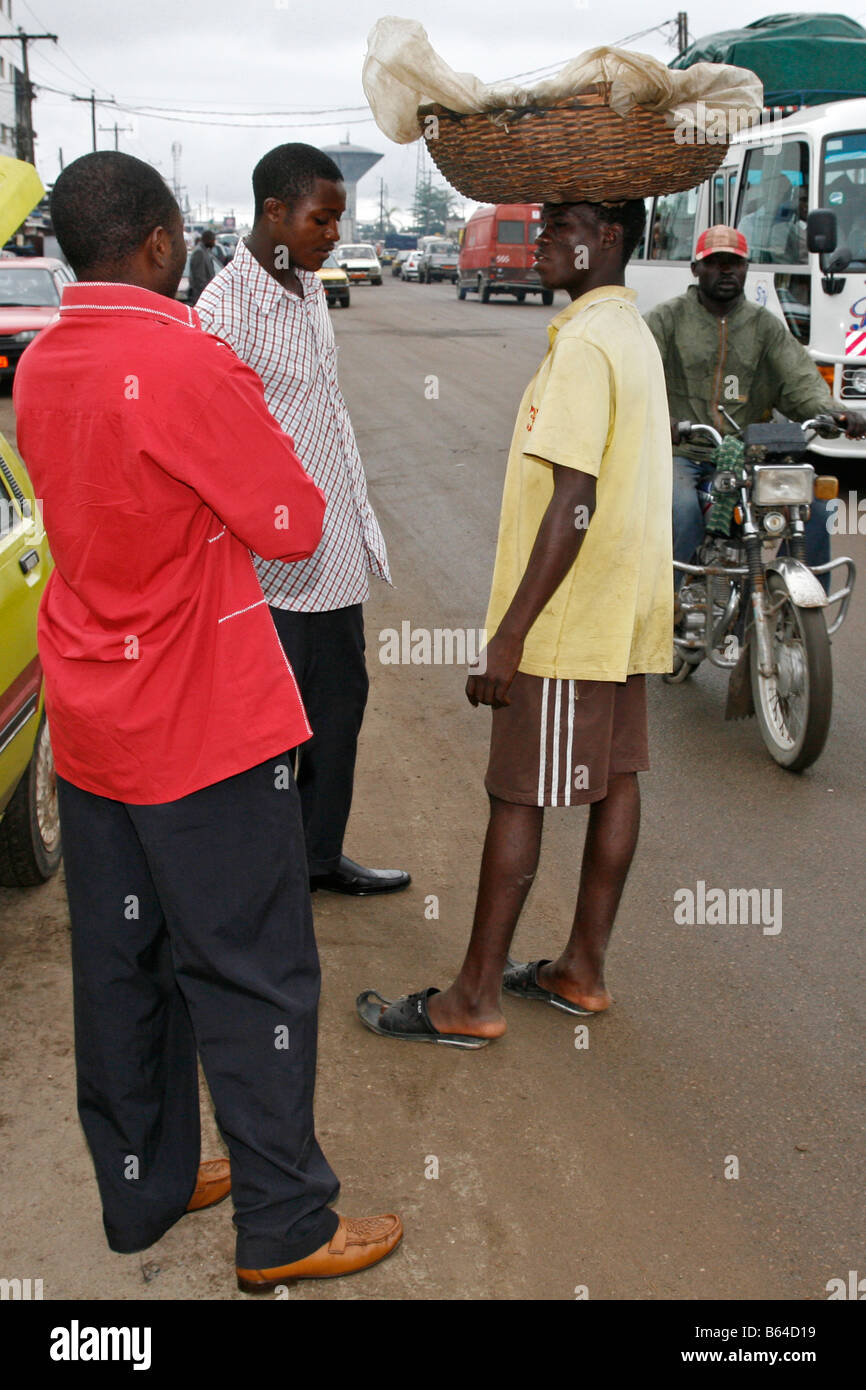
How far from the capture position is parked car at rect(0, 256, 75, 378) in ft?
49.3

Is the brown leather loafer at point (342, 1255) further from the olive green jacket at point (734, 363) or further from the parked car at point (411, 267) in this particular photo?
the parked car at point (411, 267)

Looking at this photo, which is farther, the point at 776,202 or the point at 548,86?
the point at 776,202

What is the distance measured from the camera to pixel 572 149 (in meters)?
2.82

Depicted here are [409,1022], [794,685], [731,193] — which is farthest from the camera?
[731,193]

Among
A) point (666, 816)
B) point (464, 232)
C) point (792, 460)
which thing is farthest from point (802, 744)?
point (464, 232)

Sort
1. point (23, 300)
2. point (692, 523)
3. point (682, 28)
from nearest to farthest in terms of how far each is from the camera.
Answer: point (692, 523)
point (23, 300)
point (682, 28)

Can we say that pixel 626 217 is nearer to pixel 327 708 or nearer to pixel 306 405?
pixel 306 405

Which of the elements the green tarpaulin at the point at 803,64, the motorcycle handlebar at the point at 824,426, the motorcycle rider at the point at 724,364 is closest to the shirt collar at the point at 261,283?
the motorcycle rider at the point at 724,364

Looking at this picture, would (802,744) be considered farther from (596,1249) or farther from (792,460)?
(596,1249)

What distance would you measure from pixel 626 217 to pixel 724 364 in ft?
8.46

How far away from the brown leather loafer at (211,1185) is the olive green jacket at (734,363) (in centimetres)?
367

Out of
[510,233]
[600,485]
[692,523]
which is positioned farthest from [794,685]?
[510,233]

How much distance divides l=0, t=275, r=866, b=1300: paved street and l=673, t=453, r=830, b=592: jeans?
0.74 m
